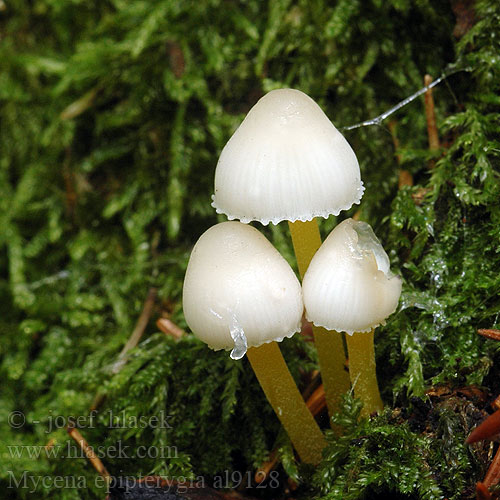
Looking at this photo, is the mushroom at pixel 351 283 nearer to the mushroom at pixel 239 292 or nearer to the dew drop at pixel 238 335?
the mushroom at pixel 239 292

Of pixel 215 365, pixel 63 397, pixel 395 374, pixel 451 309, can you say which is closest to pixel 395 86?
pixel 451 309

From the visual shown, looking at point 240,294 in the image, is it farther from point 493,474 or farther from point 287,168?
point 493,474

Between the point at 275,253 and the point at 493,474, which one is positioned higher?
the point at 275,253

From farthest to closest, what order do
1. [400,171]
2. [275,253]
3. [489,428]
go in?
[400,171] < [275,253] < [489,428]

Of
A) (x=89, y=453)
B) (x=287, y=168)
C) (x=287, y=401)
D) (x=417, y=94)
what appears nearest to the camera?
(x=287, y=168)

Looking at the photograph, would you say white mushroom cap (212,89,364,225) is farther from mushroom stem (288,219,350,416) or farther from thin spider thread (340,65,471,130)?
thin spider thread (340,65,471,130)

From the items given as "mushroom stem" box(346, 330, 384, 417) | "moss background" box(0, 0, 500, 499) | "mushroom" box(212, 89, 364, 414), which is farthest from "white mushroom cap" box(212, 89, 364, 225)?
"moss background" box(0, 0, 500, 499)

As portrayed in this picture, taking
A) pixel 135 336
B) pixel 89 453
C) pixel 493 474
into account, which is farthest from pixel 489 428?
pixel 135 336

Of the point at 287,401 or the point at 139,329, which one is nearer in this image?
the point at 287,401
